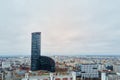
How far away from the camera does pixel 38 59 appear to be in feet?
100

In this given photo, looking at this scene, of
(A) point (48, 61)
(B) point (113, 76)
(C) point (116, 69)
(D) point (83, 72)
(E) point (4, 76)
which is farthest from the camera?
(C) point (116, 69)

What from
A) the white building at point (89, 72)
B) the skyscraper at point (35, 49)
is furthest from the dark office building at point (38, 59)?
the white building at point (89, 72)

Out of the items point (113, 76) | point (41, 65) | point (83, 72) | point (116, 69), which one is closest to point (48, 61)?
point (41, 65)

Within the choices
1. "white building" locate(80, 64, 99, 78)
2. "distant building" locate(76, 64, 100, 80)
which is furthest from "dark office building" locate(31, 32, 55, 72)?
"white building" locate(80, 64, 99, 78)

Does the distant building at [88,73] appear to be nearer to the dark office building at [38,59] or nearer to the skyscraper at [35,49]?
the dark office building at [38,59]

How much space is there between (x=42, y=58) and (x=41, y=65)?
3.36 feet

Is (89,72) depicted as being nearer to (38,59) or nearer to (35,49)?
(38,59)

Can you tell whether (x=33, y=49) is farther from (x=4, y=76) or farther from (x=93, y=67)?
(x=93, y=67)

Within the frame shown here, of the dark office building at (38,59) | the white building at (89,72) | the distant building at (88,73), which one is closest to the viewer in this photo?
the dark office building at (38,59)

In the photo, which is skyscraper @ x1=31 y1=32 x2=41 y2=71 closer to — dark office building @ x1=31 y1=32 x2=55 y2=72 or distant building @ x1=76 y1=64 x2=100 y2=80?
dark office building @ x1=31 y1=32 x2=55 y2=72

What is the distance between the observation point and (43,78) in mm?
16469

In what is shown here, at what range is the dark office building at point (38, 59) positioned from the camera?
94.7 ft

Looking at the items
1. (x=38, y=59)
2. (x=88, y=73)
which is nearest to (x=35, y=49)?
(x=38, y=59)

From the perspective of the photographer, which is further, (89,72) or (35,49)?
(35,49)
